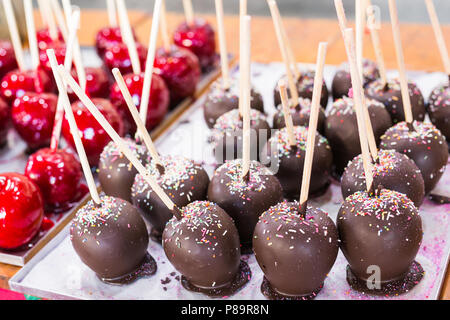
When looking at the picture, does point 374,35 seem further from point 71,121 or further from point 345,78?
point 71,121

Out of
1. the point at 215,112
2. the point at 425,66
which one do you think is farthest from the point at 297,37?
the point at 215,112

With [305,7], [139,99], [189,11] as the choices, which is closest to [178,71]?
[139,99]

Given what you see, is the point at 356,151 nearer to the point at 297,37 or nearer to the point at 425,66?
the point at 425,66

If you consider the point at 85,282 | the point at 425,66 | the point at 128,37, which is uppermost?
the point at 128,37

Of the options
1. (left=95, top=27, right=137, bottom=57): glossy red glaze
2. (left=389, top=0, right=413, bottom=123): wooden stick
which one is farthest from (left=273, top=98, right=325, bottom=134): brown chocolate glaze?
(left=95, top=27, right=137, bottom=57): glossy red glaze

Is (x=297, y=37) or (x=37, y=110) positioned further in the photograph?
(x=297, y=37)

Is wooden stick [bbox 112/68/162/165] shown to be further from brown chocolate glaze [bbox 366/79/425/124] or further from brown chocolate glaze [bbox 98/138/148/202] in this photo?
brown chocolate glaze [bbox 366/79/425/124]
